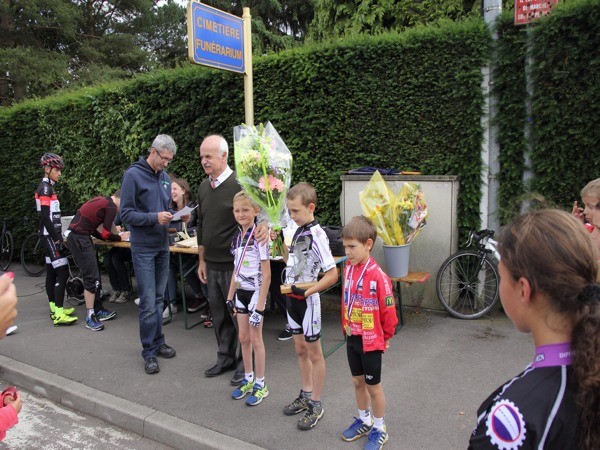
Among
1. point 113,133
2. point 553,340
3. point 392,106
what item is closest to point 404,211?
point 392,106

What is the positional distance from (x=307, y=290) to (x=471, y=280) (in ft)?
10.8

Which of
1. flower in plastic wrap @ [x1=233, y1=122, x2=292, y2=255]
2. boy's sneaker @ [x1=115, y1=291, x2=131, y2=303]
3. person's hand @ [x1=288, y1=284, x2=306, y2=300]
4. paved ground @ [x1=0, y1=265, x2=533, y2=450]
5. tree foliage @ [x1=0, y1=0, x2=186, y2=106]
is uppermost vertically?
tree foliage @ [x1=0, y1=0, x2=186, y2=106]

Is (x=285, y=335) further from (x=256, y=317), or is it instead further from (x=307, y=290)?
(x=307, y=290)

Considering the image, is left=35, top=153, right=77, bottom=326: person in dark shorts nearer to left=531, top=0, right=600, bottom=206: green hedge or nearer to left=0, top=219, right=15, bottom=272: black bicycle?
left=0, top=219, right=15, bottom=272: black bicycle

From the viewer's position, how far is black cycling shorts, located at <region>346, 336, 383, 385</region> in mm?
3008

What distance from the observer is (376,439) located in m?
3.13

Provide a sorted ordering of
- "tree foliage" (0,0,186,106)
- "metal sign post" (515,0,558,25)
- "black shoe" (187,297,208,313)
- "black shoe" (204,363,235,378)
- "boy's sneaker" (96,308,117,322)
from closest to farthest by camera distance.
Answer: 1. "black shoe" (204,363,235,378)
2. "metal sign post" (515,0,558,25)
3. "boy's sneaker" (96,308,117,322)
4. "black shoe" (187,297,208,313)
5. "tree foliage" (0,0,186,106)

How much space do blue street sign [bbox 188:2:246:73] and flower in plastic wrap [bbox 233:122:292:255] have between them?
1940mm

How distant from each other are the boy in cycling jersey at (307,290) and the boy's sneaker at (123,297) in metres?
4.53

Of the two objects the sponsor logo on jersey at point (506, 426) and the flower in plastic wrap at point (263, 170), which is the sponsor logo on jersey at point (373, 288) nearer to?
the flower in plastic wrap at point (263, 170)

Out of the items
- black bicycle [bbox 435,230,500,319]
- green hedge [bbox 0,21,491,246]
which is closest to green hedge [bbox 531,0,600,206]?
green hedge [bbox 0,21,491,246]

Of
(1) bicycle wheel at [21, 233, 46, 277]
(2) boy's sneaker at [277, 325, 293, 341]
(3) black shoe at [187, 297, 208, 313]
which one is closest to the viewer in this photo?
(2) boy's sneaker at [277, 325, 293, 341]

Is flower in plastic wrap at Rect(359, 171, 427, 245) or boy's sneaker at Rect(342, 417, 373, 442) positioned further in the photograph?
flower in plastic wrap at Rect(359, 171, 427, 245)

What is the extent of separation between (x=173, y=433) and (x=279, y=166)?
84.5 inches
